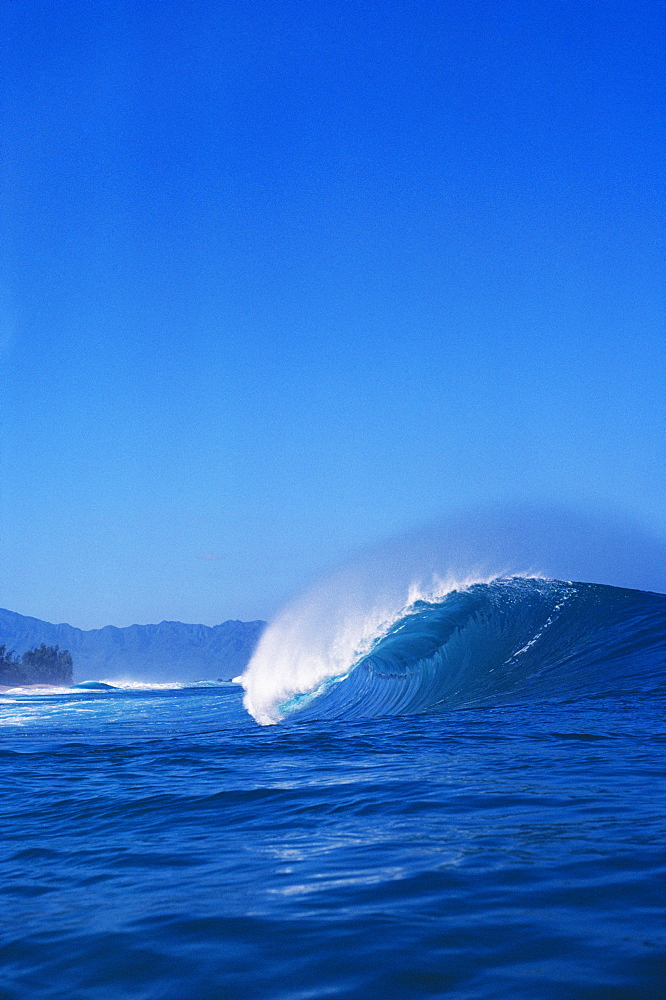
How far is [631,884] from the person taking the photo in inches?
119

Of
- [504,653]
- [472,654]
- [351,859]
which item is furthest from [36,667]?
[351,859]

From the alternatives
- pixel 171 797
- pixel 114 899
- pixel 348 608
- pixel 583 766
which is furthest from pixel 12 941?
pixel 348 608

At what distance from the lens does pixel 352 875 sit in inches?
135

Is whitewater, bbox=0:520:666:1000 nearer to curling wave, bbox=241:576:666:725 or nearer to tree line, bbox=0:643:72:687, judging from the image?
curling wave, bbox=241:576:666:725

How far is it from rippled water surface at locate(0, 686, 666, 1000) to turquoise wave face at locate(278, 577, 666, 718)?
203 inches

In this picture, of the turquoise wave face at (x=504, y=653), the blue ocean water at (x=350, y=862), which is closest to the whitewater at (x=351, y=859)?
the blue ocean water at (x=350, y=862)

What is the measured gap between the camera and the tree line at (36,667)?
7994 cm

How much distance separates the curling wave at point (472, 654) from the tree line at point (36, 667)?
69.6 m

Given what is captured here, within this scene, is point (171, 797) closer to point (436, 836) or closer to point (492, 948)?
point (436, 836)

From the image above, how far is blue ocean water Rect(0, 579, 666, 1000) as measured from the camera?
246 centimetres

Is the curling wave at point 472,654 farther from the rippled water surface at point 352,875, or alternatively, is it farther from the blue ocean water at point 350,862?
the rippled water surface at point 352,875

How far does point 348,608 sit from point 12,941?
1487cm

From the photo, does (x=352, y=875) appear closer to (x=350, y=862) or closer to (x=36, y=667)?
(x=350, y=862)

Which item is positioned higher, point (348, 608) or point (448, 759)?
point (348, 608)
